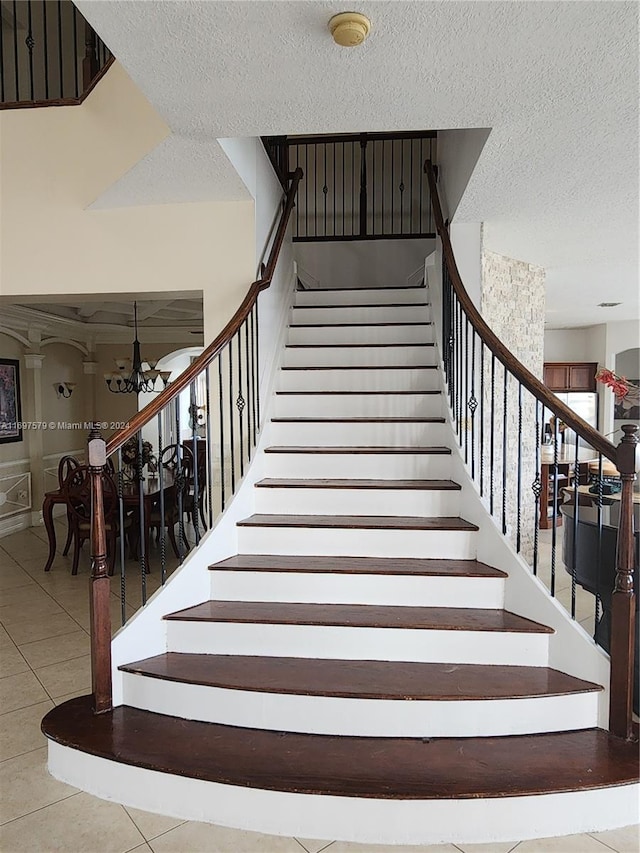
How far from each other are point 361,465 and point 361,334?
143 centimetres

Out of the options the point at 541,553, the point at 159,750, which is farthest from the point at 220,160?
the point at 541,553

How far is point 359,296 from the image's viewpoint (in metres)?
→ 5.05

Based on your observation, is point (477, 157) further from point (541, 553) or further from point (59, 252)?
point (541, 553)

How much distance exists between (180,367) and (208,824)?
927cm

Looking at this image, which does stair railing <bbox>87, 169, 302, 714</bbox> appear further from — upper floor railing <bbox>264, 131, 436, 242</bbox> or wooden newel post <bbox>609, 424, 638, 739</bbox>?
wooden newel post <bbox>609, 424, 638, 739</bbox>

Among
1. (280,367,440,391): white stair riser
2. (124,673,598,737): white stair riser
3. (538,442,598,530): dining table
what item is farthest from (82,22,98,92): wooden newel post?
(538,442,598,530): dining table

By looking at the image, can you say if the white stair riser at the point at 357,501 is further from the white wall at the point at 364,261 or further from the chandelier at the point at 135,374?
the white wall at the point at 364,261

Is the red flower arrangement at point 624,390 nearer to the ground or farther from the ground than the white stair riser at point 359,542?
farther from the ground

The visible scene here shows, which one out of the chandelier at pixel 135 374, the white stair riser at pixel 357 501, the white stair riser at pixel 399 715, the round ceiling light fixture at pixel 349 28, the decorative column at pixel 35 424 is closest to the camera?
the round ceiling light fixture at pixel 349 28

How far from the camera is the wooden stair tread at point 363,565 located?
8.48 ft

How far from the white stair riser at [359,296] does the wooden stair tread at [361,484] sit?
7.04ft

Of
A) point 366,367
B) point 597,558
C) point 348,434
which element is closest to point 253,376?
point 348,434

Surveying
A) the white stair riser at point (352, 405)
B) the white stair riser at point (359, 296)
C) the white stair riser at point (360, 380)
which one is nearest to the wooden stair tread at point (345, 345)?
the white stair riser at point (360, 380)

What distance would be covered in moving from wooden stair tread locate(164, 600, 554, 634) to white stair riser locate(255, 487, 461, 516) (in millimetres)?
617
